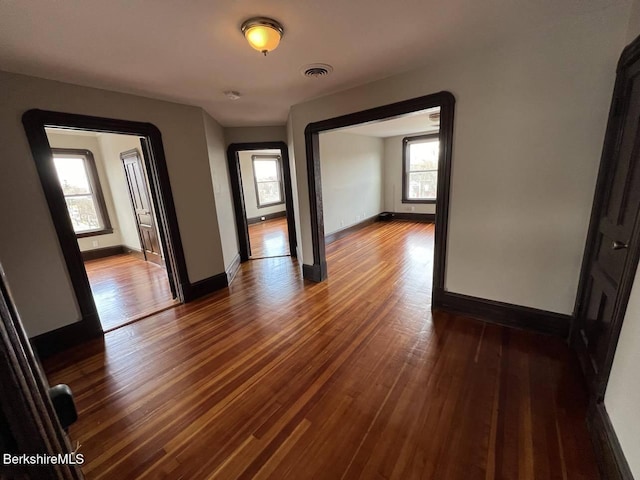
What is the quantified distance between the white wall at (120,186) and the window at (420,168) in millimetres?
6277

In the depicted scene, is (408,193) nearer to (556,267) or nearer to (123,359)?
(556,267)

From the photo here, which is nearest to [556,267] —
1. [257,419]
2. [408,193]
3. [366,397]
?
[366,397]

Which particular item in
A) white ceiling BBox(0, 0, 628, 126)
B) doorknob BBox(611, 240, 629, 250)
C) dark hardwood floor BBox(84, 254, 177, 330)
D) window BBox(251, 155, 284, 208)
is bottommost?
dark hardwood floor BBox(84, 254, 177, 330)

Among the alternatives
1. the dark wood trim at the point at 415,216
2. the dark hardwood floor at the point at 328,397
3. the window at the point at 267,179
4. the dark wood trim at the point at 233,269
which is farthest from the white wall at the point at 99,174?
the dark wood trim at the point at 415,216

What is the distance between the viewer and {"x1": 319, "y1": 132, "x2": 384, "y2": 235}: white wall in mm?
5516

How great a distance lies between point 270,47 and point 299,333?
2.23m

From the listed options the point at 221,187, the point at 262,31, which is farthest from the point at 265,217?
the point at 262,31

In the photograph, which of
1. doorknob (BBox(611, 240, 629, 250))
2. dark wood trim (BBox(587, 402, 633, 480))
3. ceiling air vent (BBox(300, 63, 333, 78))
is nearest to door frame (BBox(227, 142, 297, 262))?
ceiling air vent (BBox(300, 63, 333, 78))

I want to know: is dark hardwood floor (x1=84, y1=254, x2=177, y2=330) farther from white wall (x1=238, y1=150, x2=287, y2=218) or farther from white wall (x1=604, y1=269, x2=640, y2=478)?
white wall (x1=604, y1=269, x2=640, y2=478)

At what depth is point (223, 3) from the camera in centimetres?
140

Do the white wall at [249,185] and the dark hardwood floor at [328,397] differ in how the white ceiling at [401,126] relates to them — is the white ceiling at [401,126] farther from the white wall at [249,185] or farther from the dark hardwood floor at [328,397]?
the dark hardwood floor at [328,397]

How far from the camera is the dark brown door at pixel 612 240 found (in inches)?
53.9

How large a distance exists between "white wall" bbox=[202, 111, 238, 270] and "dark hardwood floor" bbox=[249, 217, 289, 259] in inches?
34.6

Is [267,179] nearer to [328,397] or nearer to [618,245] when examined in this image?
[328,397]
